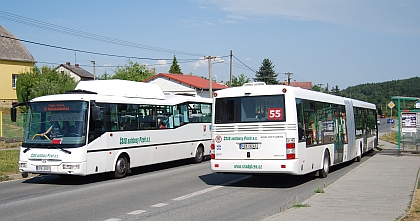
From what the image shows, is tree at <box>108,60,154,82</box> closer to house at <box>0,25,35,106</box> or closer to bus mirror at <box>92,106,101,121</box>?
house at <box>0,25,35,106</box>

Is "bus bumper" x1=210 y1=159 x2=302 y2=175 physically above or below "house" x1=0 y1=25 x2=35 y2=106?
below

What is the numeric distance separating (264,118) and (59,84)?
41197 millimetres

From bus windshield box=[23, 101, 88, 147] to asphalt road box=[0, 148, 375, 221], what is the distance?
1.35 m

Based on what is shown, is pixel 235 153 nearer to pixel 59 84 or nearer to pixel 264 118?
pixel 264 118

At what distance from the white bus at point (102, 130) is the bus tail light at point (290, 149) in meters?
5.73

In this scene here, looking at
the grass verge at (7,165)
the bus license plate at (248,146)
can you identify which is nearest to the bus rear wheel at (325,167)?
the bus license plate at (248,146)

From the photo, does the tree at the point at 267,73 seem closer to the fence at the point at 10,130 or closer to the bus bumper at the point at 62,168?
the fence at the point at 10,130

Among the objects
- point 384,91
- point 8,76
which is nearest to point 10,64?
point 8,76

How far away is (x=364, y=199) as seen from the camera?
1183 cm

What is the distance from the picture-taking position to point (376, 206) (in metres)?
10.8

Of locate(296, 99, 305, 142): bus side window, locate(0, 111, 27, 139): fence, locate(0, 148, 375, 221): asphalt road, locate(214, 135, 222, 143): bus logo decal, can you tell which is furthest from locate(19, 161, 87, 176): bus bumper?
locate(0, 111, 27, 139): fence

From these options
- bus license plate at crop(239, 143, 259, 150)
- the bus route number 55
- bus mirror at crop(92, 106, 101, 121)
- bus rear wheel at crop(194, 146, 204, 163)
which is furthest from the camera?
bus rear wheel at crop(194, 146, 204, 163)

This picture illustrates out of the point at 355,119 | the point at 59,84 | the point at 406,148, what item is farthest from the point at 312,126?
the point at 59,84

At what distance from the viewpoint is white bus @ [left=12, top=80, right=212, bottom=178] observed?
15586 millimetres
